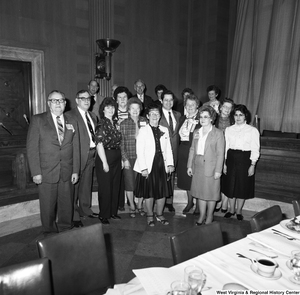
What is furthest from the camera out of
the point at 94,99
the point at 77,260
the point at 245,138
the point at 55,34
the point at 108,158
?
the point at 55,34

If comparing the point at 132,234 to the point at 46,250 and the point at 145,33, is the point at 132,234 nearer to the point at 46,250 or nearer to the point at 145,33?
the point at 46,250

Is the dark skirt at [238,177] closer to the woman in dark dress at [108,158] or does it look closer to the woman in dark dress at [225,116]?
the woman in dark dress at [225,116]

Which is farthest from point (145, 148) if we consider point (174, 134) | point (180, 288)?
point (180, 288)

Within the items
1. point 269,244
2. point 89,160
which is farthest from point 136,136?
point 269,244

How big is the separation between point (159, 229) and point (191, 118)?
155 centimetres

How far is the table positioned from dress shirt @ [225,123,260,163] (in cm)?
222

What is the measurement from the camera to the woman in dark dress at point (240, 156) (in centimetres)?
387

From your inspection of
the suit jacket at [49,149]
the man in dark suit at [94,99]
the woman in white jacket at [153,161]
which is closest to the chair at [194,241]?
A: the woman in white jacket at [153,161]

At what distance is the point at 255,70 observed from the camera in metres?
6.83

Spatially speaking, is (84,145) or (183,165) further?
(183,165)

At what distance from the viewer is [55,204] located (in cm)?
351

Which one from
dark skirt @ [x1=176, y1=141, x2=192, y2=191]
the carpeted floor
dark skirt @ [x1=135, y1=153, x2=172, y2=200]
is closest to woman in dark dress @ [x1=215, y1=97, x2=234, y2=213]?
dark skirt @ [x1=176, y1=141, x2=192, y2=191]

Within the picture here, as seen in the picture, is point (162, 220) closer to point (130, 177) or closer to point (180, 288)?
point (130, 177)

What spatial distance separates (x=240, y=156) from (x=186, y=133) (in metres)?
0.79
